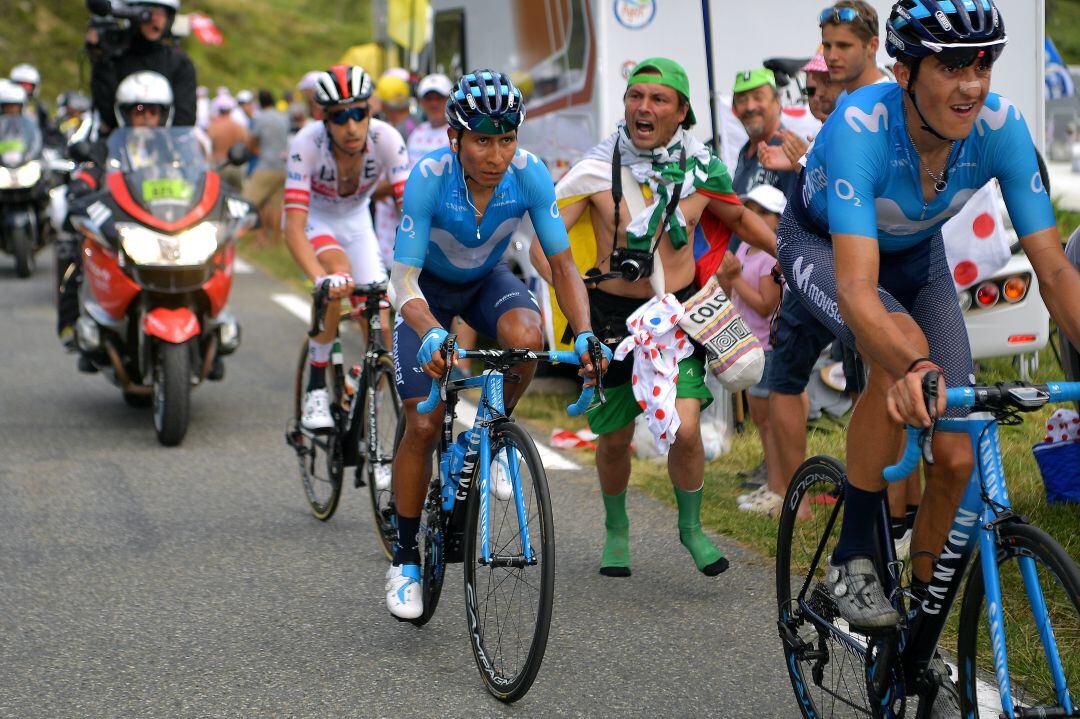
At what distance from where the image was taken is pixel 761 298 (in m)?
7.32

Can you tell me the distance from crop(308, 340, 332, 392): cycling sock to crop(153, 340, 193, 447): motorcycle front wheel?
68.2 inches

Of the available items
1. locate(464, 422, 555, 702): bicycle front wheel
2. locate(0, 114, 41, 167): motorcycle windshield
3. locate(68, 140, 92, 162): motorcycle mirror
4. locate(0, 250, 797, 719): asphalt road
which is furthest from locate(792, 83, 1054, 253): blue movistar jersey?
locate(0, 114, 41, 167): motorcycle windshield

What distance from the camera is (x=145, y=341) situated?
852 cm

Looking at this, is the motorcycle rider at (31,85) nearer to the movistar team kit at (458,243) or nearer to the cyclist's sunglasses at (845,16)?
the cyclist's sunglasses at (845,16)

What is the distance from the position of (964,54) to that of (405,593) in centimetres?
269

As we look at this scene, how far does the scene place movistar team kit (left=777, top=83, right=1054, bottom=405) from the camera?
3.58 m

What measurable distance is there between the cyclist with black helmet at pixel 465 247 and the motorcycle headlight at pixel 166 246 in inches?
140

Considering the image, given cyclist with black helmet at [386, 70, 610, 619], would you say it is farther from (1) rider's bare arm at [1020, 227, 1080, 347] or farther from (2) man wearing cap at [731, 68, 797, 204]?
(2) man wearing cap at [731, 68, 797, 204]

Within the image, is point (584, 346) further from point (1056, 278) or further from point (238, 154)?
point (238, 154)

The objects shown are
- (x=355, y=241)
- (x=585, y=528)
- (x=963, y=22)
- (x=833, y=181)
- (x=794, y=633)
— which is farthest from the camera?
(x=355, y=241)

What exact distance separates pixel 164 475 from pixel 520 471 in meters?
3.97

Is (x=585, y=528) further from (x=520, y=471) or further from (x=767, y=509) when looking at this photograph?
(x=520, y=471)

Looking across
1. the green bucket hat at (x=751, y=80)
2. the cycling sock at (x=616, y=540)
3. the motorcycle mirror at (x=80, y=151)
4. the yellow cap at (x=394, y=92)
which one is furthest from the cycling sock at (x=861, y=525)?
the yellow cap at (x=394, y=92)

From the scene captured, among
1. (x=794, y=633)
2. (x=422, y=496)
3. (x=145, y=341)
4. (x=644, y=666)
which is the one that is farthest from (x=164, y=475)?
(x=794, y=633)
